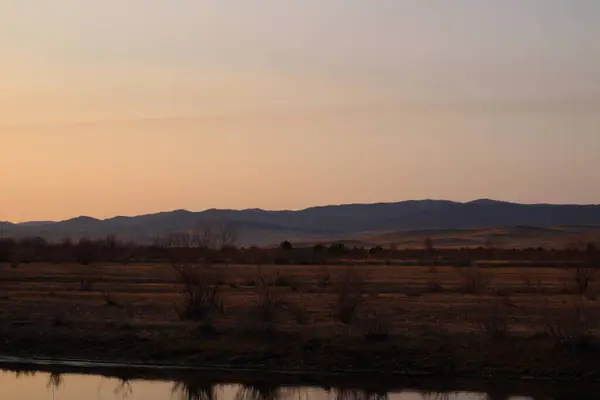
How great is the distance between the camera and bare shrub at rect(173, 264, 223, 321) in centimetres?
3131

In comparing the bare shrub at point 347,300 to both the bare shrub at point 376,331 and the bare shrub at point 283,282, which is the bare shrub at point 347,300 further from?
the bare shrub at point 283,282

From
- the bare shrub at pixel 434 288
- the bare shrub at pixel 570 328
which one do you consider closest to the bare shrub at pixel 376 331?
the bare shrub at pixel 570 328

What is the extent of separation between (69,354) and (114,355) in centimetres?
150

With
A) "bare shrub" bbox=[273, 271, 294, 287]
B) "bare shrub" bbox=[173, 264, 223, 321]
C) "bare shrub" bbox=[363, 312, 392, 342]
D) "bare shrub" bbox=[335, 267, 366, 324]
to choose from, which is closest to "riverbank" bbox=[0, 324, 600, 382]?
"bare shrub" bbox=[363, 312, 392, 342]

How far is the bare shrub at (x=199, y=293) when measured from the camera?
103 feet

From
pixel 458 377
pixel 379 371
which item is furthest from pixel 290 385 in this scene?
pixel 458 377

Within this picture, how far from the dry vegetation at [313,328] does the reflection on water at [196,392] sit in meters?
2.33

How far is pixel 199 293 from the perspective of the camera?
1247 inches

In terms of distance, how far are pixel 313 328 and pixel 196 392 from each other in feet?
20.7

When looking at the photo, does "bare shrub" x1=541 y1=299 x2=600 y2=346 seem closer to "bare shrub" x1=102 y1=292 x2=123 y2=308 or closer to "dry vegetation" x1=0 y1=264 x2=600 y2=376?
"dry vegetation" x1=0 y1=264 x2=600 y2=376

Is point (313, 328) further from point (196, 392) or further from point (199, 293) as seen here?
point (196, 392)

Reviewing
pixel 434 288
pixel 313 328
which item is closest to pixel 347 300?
pixel 313 328

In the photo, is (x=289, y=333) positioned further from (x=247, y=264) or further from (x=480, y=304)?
(x=247, y=264)

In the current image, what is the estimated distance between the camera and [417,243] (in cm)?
18725
